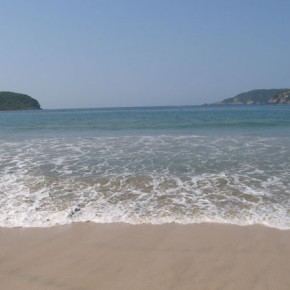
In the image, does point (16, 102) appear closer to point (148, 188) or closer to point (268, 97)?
point (268, 97)

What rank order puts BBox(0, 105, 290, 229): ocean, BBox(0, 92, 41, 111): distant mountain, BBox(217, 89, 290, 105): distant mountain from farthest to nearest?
BBox(217, 89, 290, 105): distant mountain, BBox(0, 92, 41, 111): distant mountain, BBox(0, 105, 290, 229): ocean

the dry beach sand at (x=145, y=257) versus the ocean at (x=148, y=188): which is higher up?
the ocean at (x=148, y=188)

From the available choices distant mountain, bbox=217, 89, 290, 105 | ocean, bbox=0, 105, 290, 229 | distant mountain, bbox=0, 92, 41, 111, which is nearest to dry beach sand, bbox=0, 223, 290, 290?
ocean, bbox=0, 105, 290, 229

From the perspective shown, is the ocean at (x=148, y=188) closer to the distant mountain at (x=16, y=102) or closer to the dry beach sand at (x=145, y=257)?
the dry beach sand at (x=145, y=257)

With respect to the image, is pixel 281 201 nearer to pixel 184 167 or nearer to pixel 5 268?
pixel 184 167

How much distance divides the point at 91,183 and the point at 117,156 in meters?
3.90

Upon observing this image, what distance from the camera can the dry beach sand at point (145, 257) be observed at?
13.5 ft

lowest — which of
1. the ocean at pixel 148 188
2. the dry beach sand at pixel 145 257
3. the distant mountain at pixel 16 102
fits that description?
the dry beach sand at pixel 145 257

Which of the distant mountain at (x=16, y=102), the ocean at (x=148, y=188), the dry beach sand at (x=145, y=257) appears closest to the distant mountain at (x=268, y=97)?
the distant mountain at (x=16, y=102)

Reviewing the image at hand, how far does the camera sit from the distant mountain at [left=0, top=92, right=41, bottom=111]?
5741 inches

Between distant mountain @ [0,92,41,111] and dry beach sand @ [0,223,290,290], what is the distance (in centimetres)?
14993

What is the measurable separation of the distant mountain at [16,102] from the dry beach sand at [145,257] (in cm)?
14993

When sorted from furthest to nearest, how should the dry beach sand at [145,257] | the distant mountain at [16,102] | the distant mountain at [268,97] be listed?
the distant mountain at [268,97] → the distant mountain at [16,102] → the dry beach sand at [145,257]

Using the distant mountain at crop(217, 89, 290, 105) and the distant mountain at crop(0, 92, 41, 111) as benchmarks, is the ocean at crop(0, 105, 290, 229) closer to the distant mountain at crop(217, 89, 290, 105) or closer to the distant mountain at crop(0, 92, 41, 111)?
the distant mountain at crop(0, 92, 41, 111)
